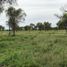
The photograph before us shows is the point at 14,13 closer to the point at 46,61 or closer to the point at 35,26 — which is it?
the point at 46,61

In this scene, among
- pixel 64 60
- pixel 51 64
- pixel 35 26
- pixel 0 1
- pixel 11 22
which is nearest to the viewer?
pixel 51 64

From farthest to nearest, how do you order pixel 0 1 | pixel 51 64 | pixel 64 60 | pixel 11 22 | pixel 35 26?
pixel 35 26
pixel 11 22
pixel 0 1
pixel 64 60
pixel 51 64

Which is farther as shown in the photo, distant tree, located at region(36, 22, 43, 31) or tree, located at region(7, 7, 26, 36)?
distant tree, located at region(36, 22, 43, 31)

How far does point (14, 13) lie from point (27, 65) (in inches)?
2546

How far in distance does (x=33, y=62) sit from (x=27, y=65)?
1.48ft

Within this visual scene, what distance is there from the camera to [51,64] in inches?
531

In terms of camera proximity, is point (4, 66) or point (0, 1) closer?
point (4, 66)

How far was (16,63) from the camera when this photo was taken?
50.2ft

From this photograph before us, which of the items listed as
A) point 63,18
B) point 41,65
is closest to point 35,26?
point 63,18

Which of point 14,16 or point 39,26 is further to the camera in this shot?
point 39,26

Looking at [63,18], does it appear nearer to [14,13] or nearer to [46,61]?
[14,13]

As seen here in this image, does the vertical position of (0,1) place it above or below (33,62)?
above

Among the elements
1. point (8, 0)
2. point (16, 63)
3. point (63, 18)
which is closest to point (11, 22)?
point (63, 18)

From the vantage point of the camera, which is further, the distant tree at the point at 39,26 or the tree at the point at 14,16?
the distant tree at the point at 39,26
